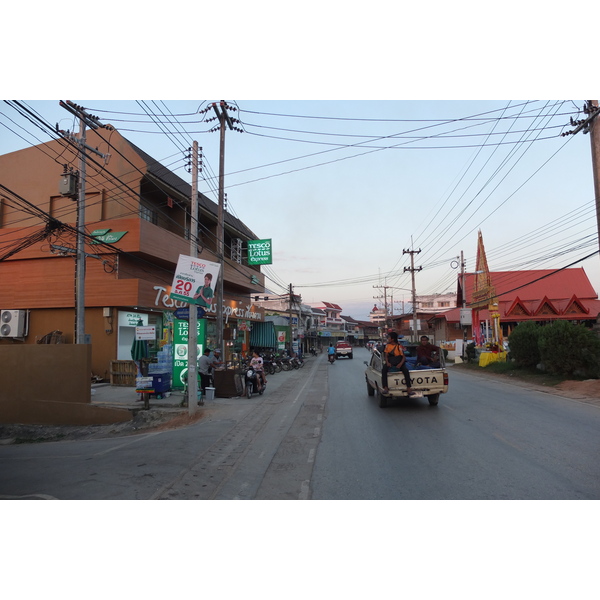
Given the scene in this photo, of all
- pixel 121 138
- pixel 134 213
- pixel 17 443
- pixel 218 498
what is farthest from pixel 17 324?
pixel 218 498

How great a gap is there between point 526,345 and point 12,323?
79.7 feet

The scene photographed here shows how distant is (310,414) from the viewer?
36.7 feet

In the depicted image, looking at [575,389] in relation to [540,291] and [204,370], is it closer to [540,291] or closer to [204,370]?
[204,370]

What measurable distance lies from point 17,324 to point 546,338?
77.7ft

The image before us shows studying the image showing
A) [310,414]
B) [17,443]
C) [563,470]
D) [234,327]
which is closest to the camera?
[563,470]

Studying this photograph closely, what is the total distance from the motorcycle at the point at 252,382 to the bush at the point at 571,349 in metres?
11.4

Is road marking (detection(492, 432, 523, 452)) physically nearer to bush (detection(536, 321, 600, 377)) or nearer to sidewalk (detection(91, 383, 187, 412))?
sidewalk (detection(91, 383, 187, 412))

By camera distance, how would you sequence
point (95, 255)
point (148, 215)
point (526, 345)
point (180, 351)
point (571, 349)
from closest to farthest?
point (180, 351)
point (571, 349)
point (95, 255)
point (526, 345)
point (148, 215)

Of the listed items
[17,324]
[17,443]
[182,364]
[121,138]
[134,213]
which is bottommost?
[17,443]

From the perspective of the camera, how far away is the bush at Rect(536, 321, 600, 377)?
605 inches

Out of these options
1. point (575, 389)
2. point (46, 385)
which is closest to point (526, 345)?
point (575, 389)

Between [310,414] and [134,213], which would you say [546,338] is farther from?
[134,213]

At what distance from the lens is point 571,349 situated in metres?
16.0

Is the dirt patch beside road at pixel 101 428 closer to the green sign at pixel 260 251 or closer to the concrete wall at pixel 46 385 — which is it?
the concrete wall at pixel 46 385
